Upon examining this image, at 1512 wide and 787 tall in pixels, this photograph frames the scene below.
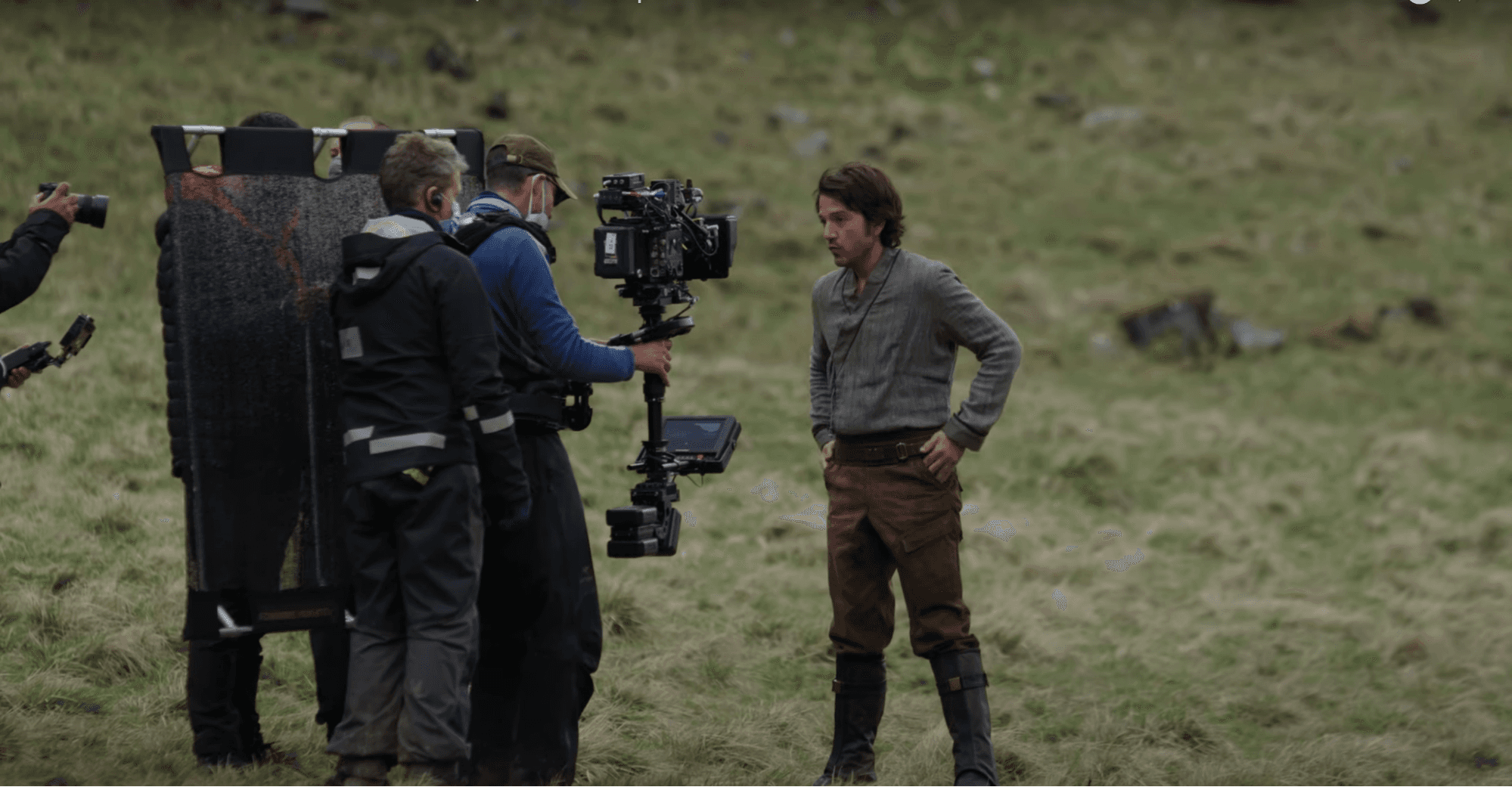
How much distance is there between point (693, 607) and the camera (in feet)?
26.5

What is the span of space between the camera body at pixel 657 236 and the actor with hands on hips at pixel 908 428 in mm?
439

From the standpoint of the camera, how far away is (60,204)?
4980mm

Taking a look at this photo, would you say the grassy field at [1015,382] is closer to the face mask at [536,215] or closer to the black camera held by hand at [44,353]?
the black camera held by hand at [44,353]

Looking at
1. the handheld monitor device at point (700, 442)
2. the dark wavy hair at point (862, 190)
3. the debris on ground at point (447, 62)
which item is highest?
the debris on ground at point (447, 62)

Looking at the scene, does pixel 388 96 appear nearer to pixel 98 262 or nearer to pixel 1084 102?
pixel 98 262

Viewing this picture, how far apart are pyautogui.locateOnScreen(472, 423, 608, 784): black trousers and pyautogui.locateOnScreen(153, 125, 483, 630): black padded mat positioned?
0.65 metres

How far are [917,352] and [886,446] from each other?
36cm

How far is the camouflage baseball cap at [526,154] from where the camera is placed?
4734 mm

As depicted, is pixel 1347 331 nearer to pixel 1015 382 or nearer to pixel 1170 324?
pixel 1170 324

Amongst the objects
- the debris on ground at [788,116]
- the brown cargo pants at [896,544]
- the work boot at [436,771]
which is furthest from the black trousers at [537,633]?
the debris on ground at [788,116]

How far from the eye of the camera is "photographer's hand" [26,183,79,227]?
4.94 meters

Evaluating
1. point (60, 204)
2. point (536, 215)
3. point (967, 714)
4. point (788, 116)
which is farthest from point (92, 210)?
point (788, 116)

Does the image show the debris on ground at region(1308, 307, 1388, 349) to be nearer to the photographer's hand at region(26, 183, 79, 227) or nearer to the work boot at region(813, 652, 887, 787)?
the work boot at region(813, 652, 887, 787)

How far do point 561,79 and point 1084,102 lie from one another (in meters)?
10.3
